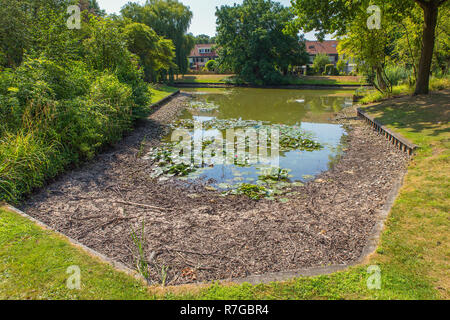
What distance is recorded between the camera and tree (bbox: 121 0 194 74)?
103ft

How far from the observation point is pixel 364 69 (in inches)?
686

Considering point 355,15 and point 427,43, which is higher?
point 355,15

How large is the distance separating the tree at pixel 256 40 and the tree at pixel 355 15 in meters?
21.3

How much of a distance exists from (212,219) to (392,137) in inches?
295

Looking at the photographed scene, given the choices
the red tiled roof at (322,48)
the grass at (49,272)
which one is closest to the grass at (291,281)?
the grass at (49,272)

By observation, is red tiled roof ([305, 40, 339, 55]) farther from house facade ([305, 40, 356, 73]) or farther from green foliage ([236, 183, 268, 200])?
green foliage ([236, 183, 268, 200])

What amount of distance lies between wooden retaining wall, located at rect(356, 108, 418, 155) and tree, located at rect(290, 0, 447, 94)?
11.2 feet

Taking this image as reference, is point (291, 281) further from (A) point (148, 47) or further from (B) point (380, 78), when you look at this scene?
(A) point (148, 47)

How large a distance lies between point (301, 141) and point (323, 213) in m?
5.68

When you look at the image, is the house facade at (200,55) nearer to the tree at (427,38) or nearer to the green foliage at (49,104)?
Result: the green foliage at (49,104)

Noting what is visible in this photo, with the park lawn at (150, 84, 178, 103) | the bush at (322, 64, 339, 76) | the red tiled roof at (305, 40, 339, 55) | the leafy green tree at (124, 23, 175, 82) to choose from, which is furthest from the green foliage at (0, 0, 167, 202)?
the red tiled roof at (305, 40, 339, 55)

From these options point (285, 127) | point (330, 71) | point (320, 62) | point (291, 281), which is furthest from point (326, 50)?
point (291, 281)

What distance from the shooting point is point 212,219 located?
197 inches

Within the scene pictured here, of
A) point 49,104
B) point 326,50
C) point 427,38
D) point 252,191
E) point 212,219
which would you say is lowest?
point 212,219
